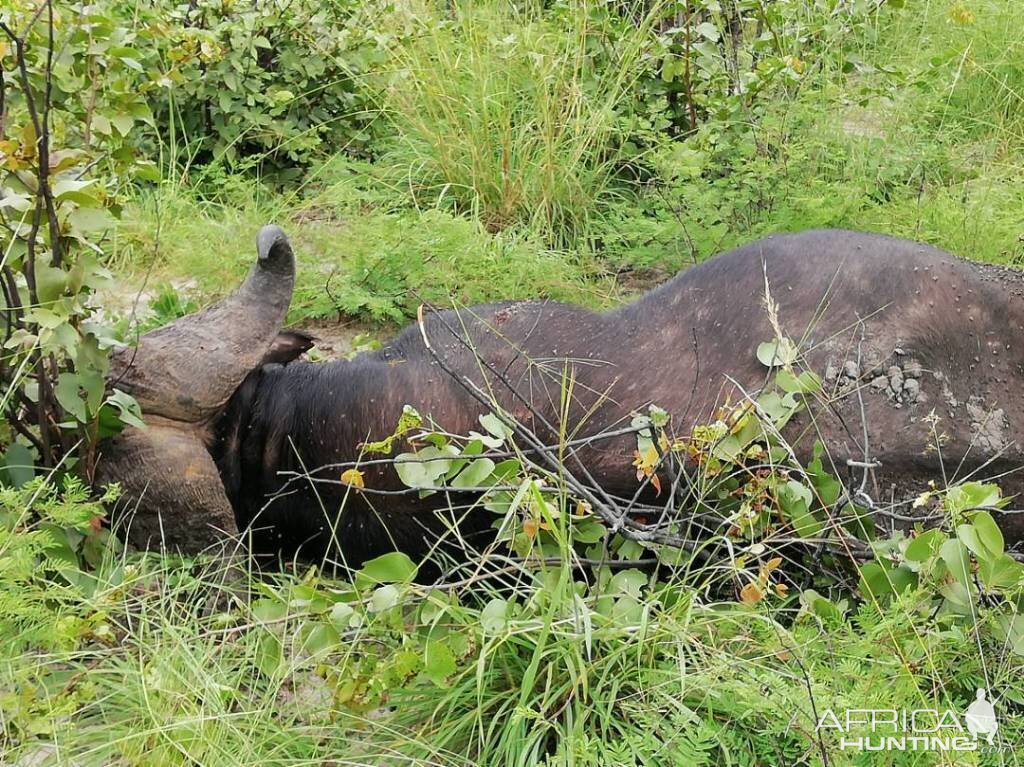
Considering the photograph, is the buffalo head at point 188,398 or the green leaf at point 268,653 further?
the buffalo head at point 188,398

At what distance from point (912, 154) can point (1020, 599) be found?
323 centimetres

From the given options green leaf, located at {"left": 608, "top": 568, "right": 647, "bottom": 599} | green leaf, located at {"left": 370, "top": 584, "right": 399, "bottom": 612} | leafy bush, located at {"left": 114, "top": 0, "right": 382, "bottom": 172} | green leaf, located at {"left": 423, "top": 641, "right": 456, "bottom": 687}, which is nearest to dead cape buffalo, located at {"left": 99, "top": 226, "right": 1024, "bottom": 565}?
green leaf, located at {"left": 608, "top": 568, "right": 647, "bottom": 599}

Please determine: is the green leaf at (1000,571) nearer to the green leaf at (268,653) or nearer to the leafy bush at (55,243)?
the green leaf at (268,653)

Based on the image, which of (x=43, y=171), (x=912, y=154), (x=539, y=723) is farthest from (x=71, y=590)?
(x=912, y=154)

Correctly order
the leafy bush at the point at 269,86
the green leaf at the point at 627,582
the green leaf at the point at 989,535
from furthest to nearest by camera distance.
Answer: the leafy bush at the point at 269,86
the green leaf at the point at 627,582
the green leaf at the point at 989,535

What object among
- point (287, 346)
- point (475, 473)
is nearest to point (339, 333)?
point (287, 346)

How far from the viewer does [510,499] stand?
285 cm

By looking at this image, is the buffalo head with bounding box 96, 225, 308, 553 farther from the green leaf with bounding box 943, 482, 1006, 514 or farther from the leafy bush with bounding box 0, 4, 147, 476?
the green leaf with bounding box 943, 482, 1006, 514

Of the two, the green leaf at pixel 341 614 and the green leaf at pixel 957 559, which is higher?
the green leaf at pixel 957 559

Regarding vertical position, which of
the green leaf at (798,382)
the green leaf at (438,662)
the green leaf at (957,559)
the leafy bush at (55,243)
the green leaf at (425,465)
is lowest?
the green leaf at (438,662)

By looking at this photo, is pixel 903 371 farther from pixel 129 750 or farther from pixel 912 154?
pixel 912 154

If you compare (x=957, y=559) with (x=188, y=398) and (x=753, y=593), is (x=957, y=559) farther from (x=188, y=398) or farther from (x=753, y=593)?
(x=188, y=398)

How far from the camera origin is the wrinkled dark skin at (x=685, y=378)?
3.17 metres

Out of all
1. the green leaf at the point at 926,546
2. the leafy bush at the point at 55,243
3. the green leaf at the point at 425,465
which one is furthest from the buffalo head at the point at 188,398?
the green leaf at the point at 926,546
